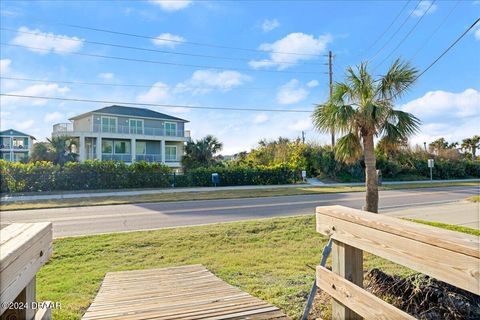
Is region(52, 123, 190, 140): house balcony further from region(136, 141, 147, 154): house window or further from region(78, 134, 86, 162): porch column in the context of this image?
region(136, 141, 147, 154): house window

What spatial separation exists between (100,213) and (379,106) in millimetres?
9893

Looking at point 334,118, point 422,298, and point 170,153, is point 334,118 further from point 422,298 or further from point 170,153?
point 170,153

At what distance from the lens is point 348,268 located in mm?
2111

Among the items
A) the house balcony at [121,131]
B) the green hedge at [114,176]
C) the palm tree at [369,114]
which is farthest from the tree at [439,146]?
the palm tree at [369,114]

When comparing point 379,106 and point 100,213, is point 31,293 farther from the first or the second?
point 100,213

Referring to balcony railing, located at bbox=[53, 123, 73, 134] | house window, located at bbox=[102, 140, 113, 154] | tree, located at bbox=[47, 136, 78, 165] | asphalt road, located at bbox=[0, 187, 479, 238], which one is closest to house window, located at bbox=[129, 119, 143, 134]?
house window, located at bbox=[102, 140, 113, 154]

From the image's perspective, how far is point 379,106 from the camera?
8.32 m

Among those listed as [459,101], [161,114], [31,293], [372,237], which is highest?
[161,114]

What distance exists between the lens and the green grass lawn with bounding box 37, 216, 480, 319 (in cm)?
367

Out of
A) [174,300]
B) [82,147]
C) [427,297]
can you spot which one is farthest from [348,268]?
[82,147]

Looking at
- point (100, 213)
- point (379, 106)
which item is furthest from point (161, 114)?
point (379, 106)

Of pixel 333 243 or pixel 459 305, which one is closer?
pixel 333 243

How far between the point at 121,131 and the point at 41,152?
730cm

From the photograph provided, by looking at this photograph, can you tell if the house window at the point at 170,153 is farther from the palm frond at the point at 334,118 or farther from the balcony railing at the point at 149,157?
the palm frond at the point at 334,118
